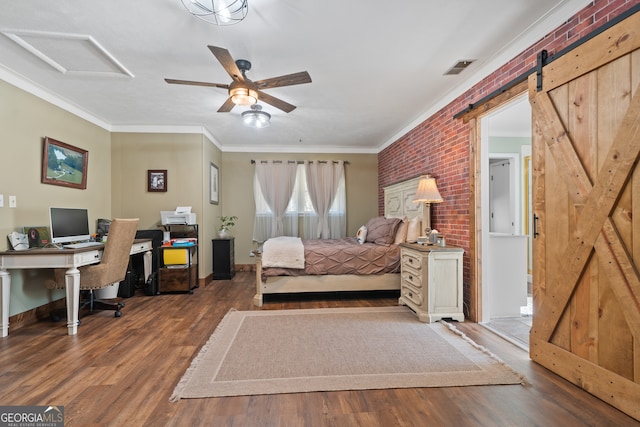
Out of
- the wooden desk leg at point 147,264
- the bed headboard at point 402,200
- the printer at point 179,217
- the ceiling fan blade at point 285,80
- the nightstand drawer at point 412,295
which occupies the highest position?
the ceiling fan blade at point 285,80

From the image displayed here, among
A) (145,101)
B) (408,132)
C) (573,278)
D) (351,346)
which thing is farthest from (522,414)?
(145,101)

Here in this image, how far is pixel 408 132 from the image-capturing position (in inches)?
188

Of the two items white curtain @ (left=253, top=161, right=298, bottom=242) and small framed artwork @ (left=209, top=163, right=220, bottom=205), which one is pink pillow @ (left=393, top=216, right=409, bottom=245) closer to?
white curtain @ (left=253, top=161, right=298, bottom=242)

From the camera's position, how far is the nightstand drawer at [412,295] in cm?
319

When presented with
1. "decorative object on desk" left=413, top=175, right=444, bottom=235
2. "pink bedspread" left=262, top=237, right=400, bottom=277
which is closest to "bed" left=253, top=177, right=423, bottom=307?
"pink bedspread" left=262, top=237, right=400, bottom=277

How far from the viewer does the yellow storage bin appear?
4.34 m

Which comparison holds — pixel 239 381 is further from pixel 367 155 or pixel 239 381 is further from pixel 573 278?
pixel 367 155

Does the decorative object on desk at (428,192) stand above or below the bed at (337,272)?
above

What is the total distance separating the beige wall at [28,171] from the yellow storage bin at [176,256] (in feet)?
3.94

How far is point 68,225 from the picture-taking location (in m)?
3.42

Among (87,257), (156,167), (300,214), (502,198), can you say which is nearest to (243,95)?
(87,257)

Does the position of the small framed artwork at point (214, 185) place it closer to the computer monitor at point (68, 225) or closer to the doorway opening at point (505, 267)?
the computer monitor at point (68, 225)

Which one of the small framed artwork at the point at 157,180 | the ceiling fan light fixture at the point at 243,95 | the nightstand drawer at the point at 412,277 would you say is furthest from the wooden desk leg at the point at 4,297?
the nightstand drawer at the point at 412,277

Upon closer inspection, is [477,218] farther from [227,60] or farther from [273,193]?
[273,193]
